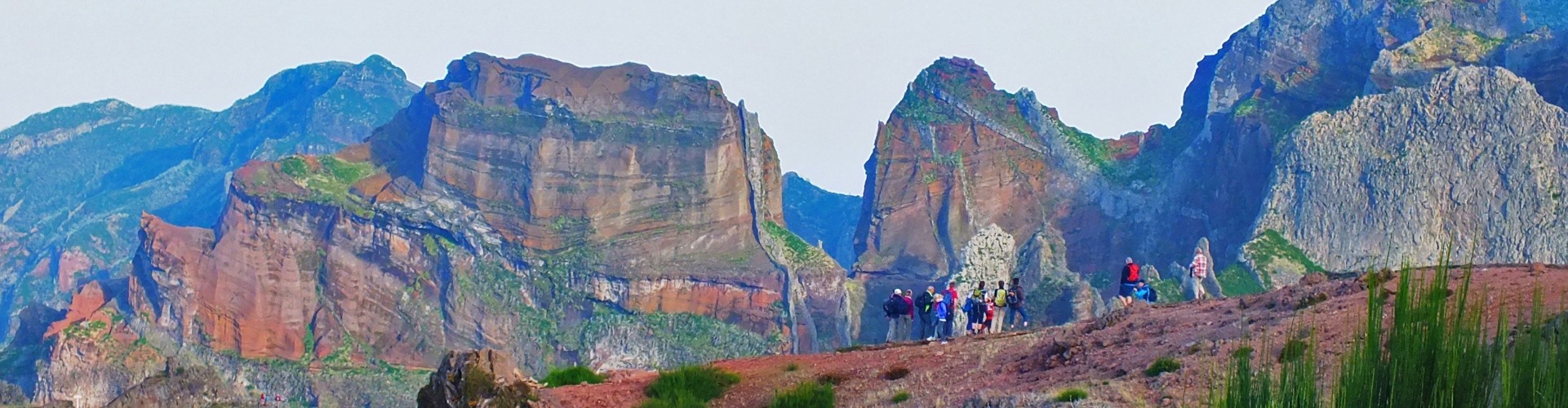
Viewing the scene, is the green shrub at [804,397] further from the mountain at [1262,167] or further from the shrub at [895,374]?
the mountain at [1262,167]

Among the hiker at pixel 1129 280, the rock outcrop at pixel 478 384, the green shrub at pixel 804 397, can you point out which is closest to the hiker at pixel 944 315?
the hiker at pixel 1129 280

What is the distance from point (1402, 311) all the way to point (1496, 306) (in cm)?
1502

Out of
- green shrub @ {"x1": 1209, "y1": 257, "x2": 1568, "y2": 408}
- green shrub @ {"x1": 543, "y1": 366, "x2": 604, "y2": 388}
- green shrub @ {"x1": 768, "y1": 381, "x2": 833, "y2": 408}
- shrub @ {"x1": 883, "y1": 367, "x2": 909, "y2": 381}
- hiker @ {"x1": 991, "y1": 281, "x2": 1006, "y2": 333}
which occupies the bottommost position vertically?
green shrub @ {"x1": 543, "y1": 366, "x2": 604, "y2": 388}

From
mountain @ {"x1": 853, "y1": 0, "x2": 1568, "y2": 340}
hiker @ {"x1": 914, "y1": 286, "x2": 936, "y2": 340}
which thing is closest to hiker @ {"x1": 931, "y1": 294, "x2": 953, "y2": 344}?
hiker @ {"x1": 914, "y1": 286, "x2": 936, "y2": 340}

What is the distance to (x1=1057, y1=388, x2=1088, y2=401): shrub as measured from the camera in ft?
117

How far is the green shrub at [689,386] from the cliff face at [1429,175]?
105363mm

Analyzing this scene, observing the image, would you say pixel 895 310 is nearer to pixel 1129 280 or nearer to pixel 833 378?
pixel 1129 280

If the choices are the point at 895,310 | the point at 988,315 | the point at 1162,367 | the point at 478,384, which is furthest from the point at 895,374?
the point at 895,310

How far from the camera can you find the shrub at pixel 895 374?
43844mm

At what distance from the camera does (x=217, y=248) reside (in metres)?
169

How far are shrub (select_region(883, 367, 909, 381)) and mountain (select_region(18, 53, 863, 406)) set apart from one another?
118 meters

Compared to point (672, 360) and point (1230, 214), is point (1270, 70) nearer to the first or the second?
point (1230, 214)

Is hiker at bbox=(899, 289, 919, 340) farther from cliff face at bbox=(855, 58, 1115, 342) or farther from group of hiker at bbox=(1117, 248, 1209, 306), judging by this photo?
cliff face at bbox=(855, 58, 1115, 342)

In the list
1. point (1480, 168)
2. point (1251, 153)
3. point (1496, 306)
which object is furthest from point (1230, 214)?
point (1496, 306)
